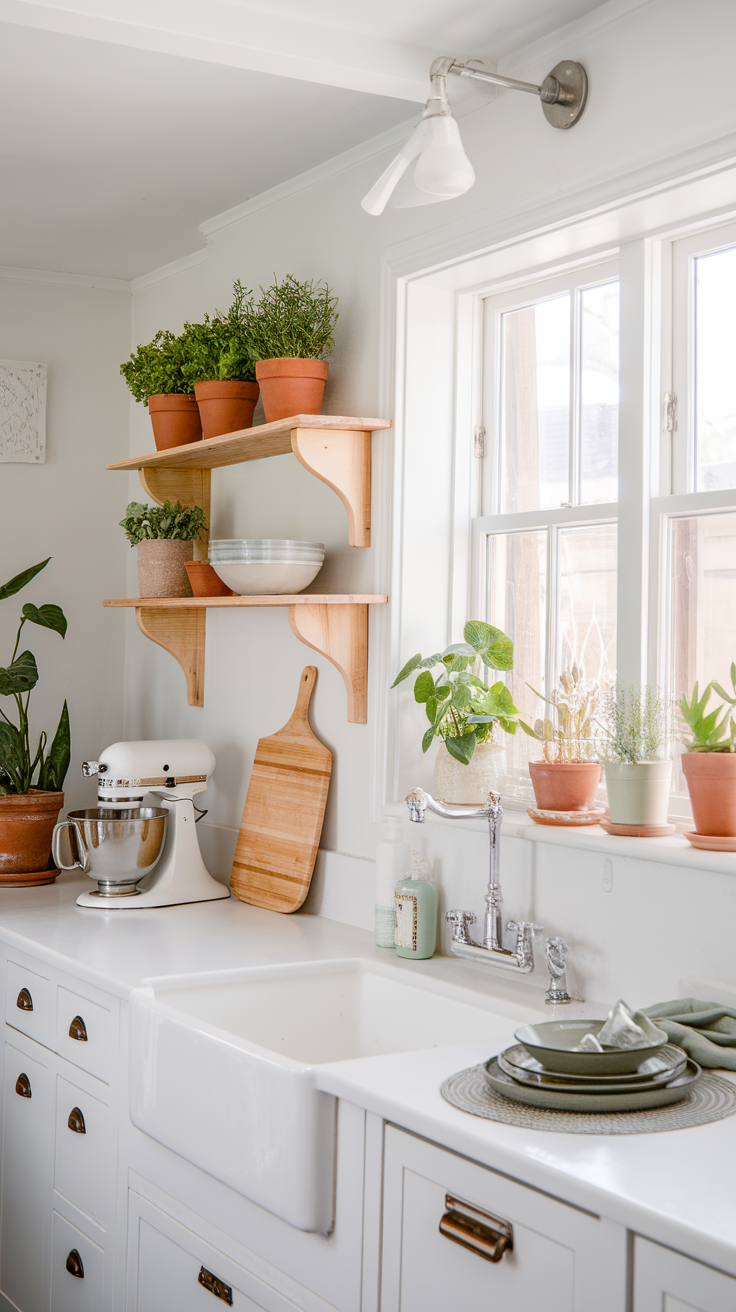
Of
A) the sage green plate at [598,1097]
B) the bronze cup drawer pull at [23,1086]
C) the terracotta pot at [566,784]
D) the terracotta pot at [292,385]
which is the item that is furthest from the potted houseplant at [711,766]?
the bronze cup drawer pull at [23,1086]

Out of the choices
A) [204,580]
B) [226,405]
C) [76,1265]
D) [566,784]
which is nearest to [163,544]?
[204,580]

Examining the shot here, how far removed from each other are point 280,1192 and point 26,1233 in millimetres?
1071

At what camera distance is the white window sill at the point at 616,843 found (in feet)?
5.53

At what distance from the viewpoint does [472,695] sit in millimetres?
2166

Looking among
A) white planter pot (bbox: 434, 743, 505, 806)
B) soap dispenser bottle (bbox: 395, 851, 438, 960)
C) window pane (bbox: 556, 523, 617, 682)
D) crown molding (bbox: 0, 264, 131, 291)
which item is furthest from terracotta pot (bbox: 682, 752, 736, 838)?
crown molding (bbox: 0, 264, 131, 291)

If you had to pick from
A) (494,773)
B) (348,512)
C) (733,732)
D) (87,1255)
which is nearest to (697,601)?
(733,732)

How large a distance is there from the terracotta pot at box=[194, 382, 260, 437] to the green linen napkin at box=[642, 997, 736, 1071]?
1590mm

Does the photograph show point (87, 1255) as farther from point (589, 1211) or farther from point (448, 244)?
point (448, 244)

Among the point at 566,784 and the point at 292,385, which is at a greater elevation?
the point at 292,385

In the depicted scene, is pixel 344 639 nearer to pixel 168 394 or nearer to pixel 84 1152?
pixel 168 394

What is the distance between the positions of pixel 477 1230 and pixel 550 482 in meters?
1.39

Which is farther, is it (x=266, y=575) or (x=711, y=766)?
(x=266, y=575)

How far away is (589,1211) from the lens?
1.15 m

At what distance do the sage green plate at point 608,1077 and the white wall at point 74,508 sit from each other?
2.29m
